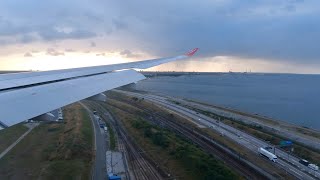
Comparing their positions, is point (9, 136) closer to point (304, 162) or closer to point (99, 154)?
point (99, 154)

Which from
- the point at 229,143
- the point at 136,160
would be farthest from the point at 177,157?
the point at 229,143

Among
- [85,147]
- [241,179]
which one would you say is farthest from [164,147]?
[241,179]

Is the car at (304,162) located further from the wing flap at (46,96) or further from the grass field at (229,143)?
the wing flap at (46,96)

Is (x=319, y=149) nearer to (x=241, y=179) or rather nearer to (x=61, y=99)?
(x=241, y=179)

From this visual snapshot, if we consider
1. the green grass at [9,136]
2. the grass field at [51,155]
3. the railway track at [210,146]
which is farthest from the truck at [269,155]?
the green grass at [9,136]

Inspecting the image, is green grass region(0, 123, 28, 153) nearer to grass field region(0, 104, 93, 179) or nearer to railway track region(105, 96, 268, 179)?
grass field region(0, 104, 93, 179)

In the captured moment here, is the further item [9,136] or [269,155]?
[9,136]
